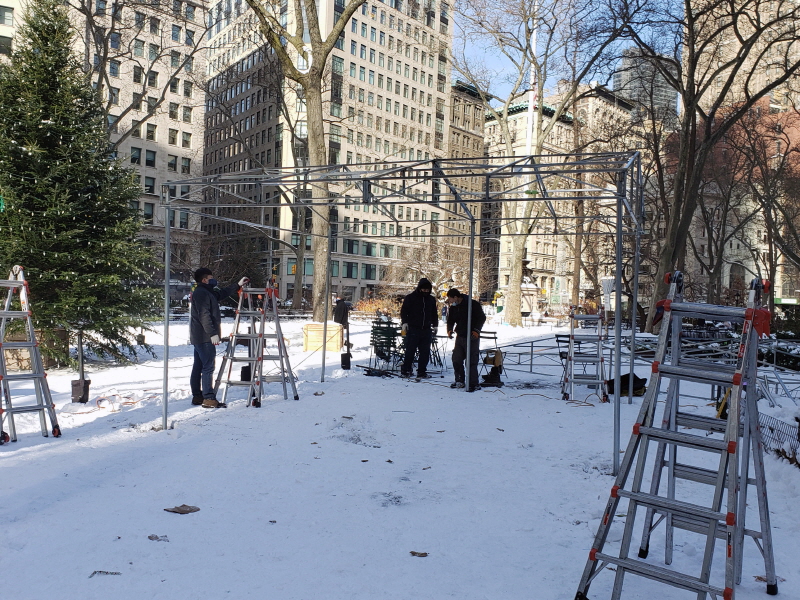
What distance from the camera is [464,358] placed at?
43.5 feet

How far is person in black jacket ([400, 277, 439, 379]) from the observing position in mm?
13445

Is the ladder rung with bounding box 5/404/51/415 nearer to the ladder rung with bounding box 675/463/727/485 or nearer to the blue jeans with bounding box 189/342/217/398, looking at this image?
the blue jeans with bounding box 189/342/217/398

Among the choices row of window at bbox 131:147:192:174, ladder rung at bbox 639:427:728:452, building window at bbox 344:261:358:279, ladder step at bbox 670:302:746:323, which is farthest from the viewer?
building window at bbox 344:261:358:279

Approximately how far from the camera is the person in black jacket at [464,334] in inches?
495

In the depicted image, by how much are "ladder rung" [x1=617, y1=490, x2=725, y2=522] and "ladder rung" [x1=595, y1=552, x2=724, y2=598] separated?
1.02 feet

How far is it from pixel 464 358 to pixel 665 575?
9.86 m

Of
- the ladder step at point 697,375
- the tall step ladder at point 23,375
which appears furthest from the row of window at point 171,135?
the ladder step at point 697,375

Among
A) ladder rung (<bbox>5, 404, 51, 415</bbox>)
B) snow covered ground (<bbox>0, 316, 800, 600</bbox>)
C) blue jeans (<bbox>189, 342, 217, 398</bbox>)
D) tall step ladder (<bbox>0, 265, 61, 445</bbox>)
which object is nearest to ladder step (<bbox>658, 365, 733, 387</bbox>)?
snow covered ground (<bbox>0, 316, 800, 600</bbox>)

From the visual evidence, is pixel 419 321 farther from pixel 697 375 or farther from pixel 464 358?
pixel 697 375

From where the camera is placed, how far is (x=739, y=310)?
3809mm

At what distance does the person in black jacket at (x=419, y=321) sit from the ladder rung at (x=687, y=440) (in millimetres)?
9378

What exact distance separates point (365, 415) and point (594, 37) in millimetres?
17821

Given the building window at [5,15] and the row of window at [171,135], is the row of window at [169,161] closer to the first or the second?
the row of window at [171,135]

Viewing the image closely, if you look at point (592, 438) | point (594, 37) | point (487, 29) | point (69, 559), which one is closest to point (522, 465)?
point (592, 438)
